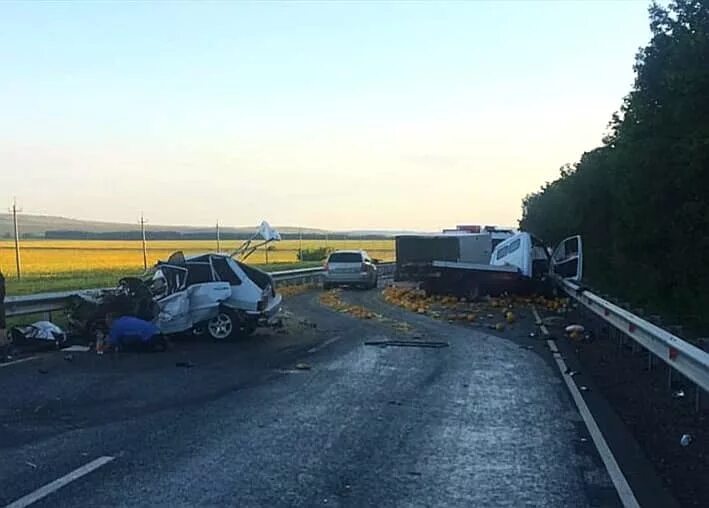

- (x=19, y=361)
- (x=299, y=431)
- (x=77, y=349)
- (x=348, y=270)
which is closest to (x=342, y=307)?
(x=348, y=270)

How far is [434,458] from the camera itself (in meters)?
8.12

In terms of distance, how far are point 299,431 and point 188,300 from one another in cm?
920

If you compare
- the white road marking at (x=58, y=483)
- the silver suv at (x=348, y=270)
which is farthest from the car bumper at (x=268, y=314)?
the silver suv at (x=348, y=270)

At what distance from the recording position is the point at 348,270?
38.1 metres

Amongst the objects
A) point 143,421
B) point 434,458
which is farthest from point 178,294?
point 434,458

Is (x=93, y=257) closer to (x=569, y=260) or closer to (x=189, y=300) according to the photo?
(x=569, y=260)

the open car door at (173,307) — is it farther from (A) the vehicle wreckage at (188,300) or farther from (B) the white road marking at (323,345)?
(B) the white road marking at (323,345)

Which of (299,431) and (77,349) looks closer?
(299,431)

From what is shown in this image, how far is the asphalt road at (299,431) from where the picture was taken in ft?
23.0

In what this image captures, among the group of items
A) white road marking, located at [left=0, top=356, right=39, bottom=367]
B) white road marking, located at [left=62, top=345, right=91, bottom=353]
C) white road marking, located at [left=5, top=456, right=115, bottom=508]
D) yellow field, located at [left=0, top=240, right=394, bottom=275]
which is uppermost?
white road marking, located at [left=5, top=456, right=115, bottom=508]

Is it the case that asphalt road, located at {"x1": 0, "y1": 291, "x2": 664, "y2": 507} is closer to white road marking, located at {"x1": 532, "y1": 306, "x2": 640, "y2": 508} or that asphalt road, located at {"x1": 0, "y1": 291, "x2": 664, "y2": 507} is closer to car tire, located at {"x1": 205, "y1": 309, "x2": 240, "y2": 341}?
white road marking, located at {"x1": 532, "y1": 306, "x2": 640, "y2": 508}

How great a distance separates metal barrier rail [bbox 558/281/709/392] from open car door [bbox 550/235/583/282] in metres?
9.62

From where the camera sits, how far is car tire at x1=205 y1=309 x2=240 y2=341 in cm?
1816

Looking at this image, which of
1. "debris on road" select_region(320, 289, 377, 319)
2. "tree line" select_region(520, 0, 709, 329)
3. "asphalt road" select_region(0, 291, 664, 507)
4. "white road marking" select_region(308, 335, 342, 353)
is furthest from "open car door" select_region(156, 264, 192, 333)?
"tree line" select_region(520, 0, 709, 329)
